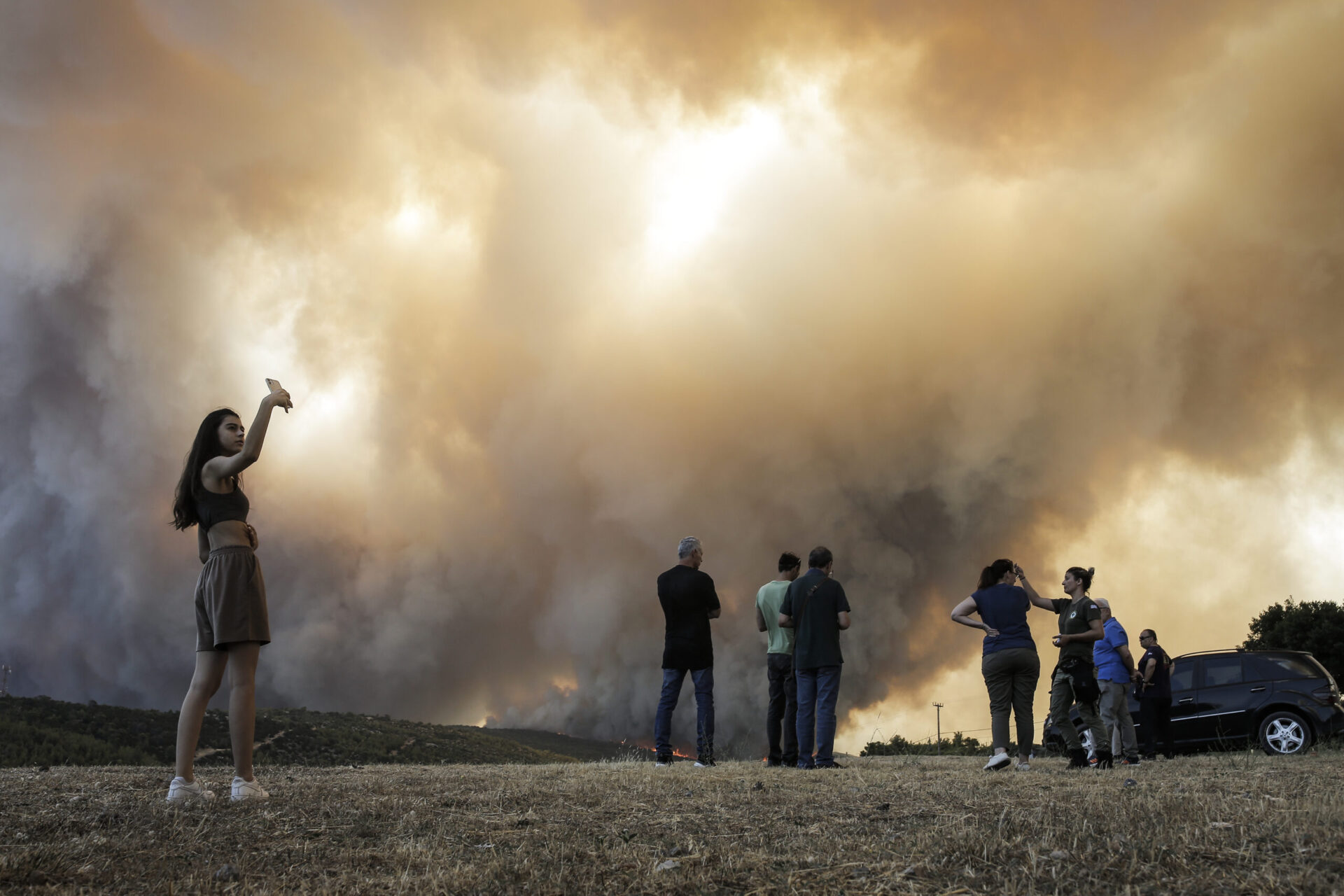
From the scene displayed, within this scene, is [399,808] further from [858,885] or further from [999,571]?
[999,571]

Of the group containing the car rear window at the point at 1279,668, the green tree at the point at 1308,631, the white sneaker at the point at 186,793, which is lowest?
the white sneaker at the point at 186,793

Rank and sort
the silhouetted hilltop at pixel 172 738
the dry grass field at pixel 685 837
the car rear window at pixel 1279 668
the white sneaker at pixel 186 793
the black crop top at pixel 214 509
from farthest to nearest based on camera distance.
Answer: the silhouetted hilltop at pixel 172 738, the car rear window at pixel 1279 668, the black crop top at pixel 214 509, the white sneaker at pixel 186 793, the dry grass field at pixel 685 837

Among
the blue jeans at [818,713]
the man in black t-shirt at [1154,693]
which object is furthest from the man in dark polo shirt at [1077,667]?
the man in black t-shirt at [1154,693]

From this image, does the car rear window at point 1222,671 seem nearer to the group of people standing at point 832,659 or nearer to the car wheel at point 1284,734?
the car wheel at point 1284,734

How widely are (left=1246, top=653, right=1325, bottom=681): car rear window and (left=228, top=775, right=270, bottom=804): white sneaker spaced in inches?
599

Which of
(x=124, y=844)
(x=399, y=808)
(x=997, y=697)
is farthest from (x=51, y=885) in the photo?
(x=997, y=697)

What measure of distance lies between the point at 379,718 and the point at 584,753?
87535 mm

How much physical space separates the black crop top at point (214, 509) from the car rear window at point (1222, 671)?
15.5 metres

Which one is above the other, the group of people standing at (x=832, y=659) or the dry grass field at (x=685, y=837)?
the group of people standing at (x=832, y=659)

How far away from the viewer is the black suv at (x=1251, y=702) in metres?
14.1

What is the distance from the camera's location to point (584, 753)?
131875 mm

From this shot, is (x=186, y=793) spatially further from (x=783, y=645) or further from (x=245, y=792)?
(x=783, y=645)

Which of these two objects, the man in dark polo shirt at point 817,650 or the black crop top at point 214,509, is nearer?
the black crop top at point 214,509

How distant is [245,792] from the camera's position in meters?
5.81
